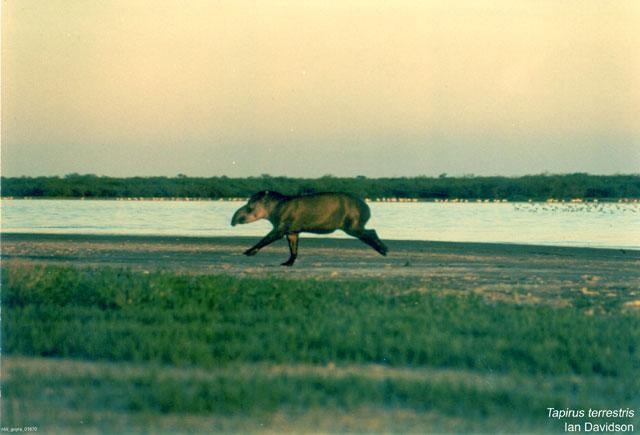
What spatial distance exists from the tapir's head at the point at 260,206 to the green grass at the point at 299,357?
17.8 ft

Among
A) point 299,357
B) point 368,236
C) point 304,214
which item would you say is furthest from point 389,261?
point 299,357

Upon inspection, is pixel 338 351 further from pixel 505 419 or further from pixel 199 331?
pixel 505 419

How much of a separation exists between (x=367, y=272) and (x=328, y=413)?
11490 millimetres

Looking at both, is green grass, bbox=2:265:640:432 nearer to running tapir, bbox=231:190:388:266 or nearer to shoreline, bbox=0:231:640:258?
running tapir, bbox=231:190:388:266

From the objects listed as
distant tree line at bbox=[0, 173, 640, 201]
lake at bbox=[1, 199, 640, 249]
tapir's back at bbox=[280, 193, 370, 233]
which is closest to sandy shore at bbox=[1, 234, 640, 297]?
tapir's back at bbox=[280, 193, 370, 233]

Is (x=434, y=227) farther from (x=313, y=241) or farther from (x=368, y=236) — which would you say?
(x=368, y=236)

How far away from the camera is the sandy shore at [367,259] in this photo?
61.1 feet

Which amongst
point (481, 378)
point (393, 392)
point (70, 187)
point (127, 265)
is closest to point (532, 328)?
point (481, 378)

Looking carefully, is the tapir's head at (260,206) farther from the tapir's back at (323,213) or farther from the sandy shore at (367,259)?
the sandy shore at (367,259)

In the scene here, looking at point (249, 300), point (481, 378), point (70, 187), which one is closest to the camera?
point (481, 378)

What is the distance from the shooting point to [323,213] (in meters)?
20.6

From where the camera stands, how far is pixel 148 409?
27.1ft

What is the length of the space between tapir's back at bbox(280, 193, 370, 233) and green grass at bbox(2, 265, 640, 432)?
5127 millimetres

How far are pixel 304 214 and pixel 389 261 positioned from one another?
2810 mm
